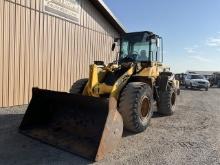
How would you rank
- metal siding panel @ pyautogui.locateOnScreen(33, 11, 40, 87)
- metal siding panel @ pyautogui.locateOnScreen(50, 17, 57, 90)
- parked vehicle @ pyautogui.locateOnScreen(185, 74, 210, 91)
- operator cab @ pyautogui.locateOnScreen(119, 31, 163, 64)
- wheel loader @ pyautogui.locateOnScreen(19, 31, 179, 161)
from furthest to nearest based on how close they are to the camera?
parked vehicle @ pyautogui.locateOnScreen(185, 74, 210, 91), metal siding panel @ pyautogui.locateOnScreen(50, 17, 57, 90), metal siding panel @ pyautogui.locateOnScreen(33, 11, 40, 87), operator cab @ pyautogui.locateOnScreen(119, 31, 163, 64), wheel loader @ pyautogui.locateOnScreen(19, 31, 179, 161)

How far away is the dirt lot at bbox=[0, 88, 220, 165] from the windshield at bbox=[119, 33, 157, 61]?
2192mm

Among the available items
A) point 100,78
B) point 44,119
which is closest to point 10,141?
point 44,119

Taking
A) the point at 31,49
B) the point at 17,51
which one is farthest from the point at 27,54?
the point at 17,51

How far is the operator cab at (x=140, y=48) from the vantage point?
387 inches

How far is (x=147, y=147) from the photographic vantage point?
22.4ft

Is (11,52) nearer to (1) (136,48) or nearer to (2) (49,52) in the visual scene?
(2) (49,52)

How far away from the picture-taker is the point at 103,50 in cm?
1770

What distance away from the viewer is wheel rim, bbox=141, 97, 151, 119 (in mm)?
8234

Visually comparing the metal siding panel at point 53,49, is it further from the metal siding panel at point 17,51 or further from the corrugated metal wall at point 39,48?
the metal siding panel at point 17,51

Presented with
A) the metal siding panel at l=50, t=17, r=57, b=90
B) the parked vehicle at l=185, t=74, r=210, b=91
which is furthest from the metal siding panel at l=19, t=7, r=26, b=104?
the parked vehicle at l=185, t=74, r=210, b=91

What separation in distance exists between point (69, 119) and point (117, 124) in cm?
156

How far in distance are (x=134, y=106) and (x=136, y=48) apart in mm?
3130

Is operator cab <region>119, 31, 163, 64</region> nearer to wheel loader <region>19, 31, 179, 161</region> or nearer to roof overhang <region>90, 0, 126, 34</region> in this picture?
wheel loader <region>19, 31, 179, 161</region>

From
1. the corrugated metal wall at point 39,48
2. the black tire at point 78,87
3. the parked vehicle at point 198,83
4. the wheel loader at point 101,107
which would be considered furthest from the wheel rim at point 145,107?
the parked vehicle at point 198,83
